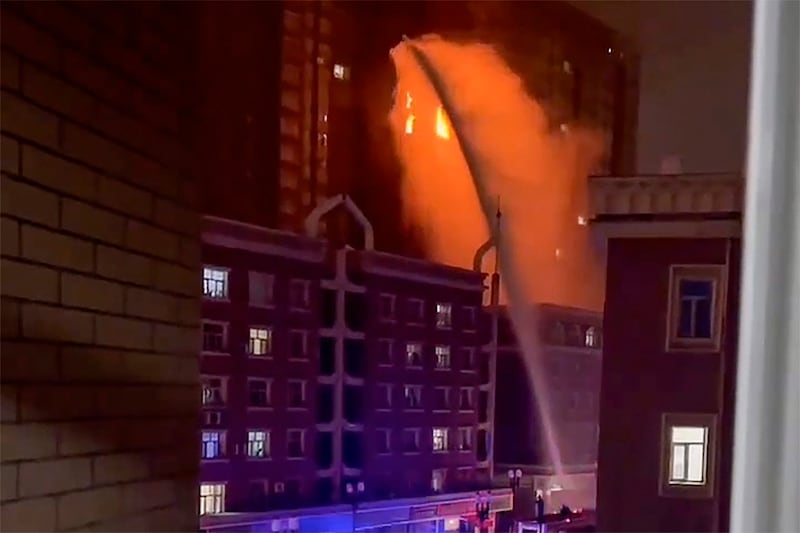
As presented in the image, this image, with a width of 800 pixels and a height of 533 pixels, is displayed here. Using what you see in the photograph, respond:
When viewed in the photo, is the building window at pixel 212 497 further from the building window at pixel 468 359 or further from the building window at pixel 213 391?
the building window at pixel 468 359

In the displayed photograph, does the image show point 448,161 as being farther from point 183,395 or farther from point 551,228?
point 183,395

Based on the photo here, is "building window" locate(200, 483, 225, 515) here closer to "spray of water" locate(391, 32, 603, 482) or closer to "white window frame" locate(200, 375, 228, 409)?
"white window frame" locate(200, 375, 228, 409)

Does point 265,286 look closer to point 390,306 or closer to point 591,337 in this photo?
point 390,306

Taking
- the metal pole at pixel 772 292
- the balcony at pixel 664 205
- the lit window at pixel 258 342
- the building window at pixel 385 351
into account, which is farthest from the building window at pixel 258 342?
the metal pole at pixel 772 292

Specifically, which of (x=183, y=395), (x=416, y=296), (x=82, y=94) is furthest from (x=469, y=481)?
(x=82, y=94)

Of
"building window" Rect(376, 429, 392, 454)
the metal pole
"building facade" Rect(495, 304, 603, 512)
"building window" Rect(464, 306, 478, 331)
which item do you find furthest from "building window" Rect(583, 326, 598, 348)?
the metal pole

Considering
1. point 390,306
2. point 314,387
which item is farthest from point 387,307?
point 314,387
